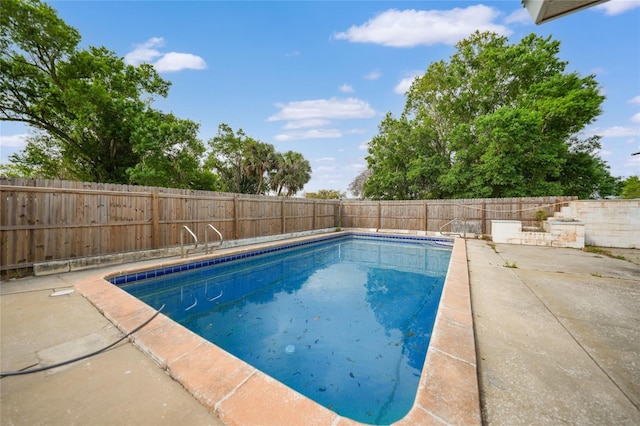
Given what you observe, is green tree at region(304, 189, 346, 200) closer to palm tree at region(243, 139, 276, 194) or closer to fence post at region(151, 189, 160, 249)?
palm tree at region(243, 139, 276, 194)

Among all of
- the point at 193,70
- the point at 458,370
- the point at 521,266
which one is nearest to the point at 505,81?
the point at 521,266

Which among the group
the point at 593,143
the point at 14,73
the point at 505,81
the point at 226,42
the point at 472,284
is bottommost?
the point at 472,284

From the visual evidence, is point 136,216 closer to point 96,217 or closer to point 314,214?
point 96,217

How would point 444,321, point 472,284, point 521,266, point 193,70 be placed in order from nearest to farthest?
point 444,321
point 472,284
point 521,266
point 193,70

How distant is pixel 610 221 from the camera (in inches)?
297

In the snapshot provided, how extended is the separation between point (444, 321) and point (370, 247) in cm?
718

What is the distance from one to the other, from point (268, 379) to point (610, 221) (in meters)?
11.1

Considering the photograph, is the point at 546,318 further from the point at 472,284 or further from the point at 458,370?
the point at 458,370

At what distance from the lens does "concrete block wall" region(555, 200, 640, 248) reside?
7273mm

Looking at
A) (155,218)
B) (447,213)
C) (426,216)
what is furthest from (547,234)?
(155,218)

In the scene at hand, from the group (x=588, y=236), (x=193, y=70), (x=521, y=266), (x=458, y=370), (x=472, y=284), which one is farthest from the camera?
(x=193, y=70)

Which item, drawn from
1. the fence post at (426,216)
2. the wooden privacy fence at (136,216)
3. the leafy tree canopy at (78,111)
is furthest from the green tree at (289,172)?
the fence post at (426,216)

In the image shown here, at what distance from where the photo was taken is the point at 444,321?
8.29ft

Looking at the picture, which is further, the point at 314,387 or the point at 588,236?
the point at 588,236
